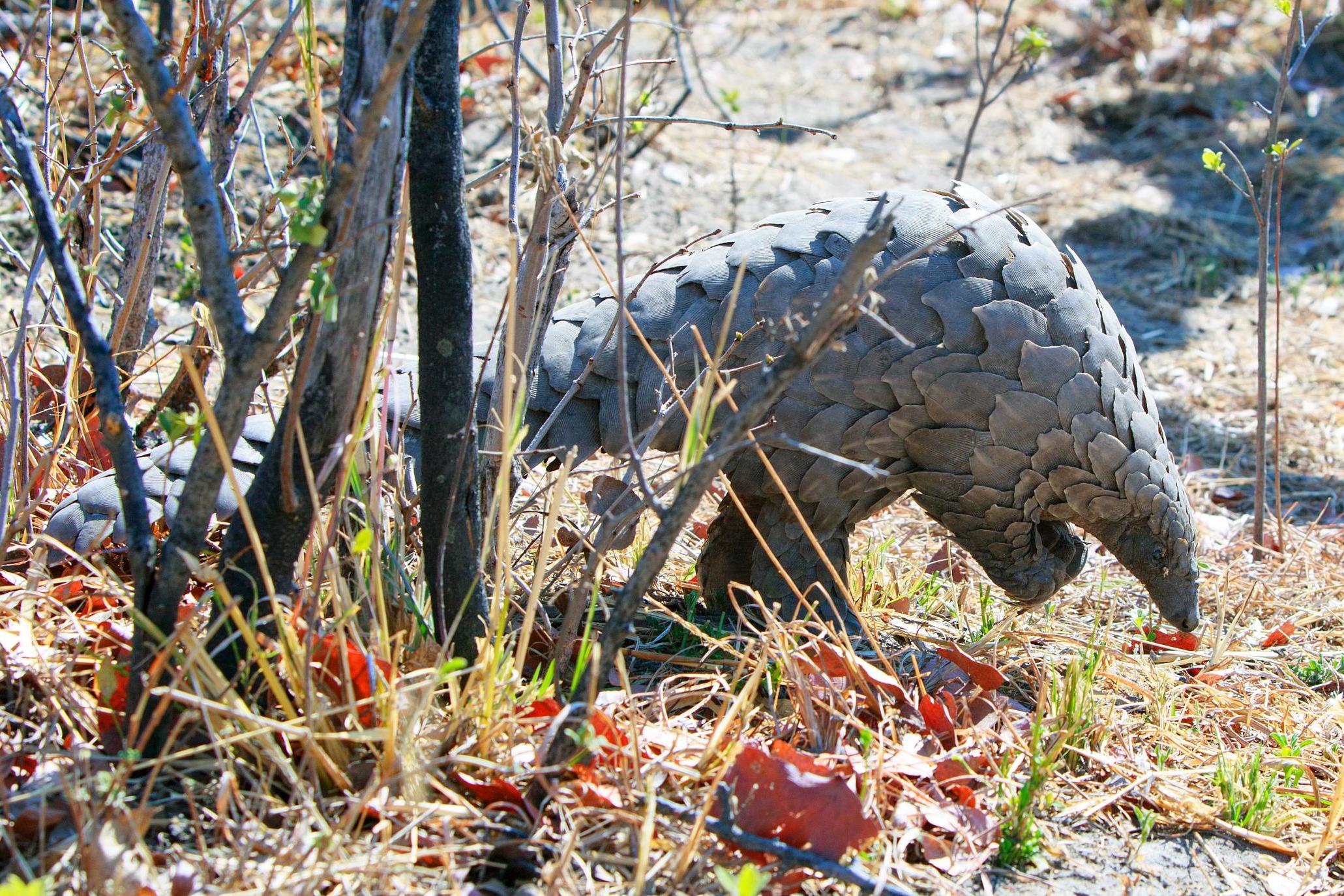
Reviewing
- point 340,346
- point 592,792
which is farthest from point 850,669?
point 340,346

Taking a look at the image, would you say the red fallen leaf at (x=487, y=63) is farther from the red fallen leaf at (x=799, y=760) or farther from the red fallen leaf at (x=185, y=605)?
the red fallen leaf at (x=799, y=760)

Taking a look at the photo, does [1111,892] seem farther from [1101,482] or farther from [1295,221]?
[1295,221]

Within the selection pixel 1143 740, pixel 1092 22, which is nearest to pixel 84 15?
pixel 1143 740

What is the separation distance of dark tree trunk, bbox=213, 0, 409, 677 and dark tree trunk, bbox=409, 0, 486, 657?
153 millimetres

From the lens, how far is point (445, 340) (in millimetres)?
1882

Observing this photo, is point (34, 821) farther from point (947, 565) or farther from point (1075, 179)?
point (1075, 179)

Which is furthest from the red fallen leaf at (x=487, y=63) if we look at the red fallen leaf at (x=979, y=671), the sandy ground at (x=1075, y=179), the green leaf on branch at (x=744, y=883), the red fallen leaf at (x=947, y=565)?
the green leaf on branch at (x=744, y=883)

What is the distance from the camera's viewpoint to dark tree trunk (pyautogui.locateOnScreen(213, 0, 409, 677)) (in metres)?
1.57

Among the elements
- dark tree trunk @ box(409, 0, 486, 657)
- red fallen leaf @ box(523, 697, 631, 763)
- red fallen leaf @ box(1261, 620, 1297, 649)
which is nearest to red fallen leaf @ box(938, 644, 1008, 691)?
red fallen leaf @ box(523, 697, 631, 763)

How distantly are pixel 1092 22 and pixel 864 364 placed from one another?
6.53 meters

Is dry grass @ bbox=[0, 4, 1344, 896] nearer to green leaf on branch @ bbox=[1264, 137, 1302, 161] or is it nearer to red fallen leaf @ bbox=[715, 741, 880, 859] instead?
red fallen leaf @ bbox=[715, 741, 880, 859]

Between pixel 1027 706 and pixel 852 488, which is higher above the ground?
pixel 852 488

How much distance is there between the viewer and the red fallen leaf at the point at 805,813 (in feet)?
5.51

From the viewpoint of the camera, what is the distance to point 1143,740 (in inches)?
94.4
